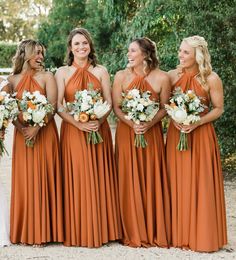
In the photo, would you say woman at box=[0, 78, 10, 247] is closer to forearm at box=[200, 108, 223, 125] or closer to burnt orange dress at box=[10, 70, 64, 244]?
burnt orange dress at box=[10, 70, 64, 244]

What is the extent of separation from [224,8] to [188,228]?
4768mm

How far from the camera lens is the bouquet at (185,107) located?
6.28 m

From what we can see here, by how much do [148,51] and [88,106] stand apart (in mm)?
983

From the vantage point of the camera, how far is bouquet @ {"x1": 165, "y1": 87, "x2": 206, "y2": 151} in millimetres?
6281

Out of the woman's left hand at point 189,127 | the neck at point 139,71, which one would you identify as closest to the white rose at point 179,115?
the woman's left hand at point 189,127

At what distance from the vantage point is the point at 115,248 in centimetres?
670

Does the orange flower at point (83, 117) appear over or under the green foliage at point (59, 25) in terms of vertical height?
under

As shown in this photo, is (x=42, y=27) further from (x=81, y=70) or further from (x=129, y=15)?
(x=81, y=70)

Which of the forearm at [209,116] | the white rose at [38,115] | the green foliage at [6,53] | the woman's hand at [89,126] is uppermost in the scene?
the green foliage at [6,53]

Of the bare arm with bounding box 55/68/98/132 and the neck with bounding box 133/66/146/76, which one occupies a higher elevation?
the neck with bounding box 133/66/146/76

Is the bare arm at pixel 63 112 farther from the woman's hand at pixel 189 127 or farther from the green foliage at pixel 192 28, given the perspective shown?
the green foliage at pixel 192 28

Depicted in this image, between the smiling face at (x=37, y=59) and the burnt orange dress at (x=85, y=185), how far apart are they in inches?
15.9

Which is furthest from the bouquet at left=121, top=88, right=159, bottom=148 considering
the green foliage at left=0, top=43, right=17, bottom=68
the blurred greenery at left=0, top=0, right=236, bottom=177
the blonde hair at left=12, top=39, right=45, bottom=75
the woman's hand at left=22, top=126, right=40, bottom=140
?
the green foliage at left=0, top=43, right=17, bottom=68

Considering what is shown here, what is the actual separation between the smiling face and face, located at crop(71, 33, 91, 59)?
15.5 inches
